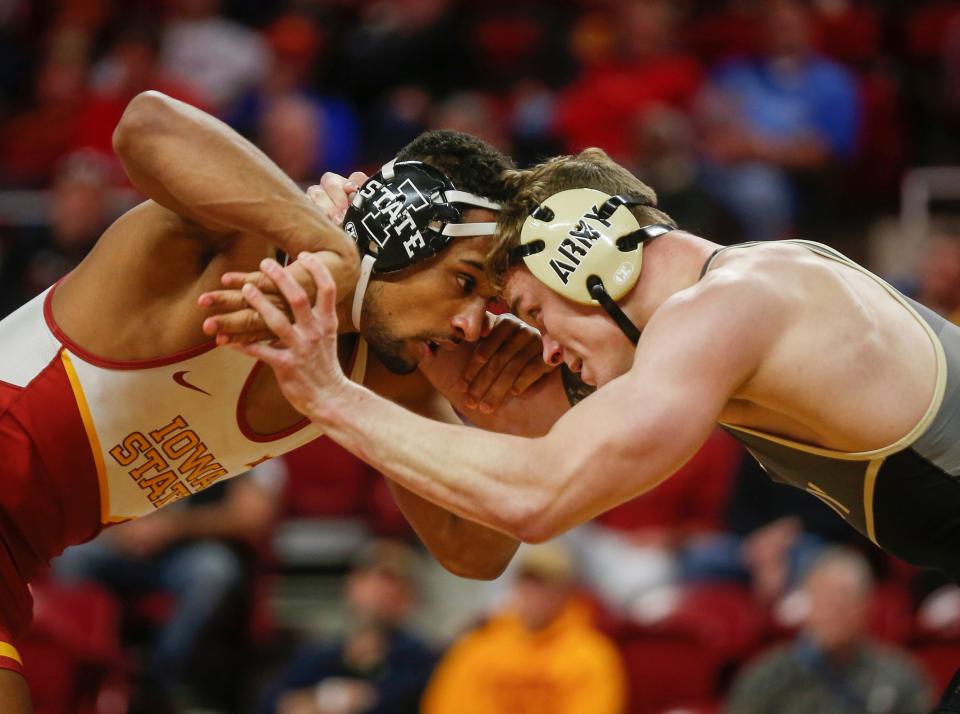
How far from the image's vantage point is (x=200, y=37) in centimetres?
1085

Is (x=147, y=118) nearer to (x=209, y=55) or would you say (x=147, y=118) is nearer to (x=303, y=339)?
(x=303, y=339)

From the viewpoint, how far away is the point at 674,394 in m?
3.29

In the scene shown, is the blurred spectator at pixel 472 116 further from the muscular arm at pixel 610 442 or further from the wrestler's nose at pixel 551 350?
the muscular arm at pixel 610 442

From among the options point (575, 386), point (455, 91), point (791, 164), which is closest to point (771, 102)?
point (791, 164)

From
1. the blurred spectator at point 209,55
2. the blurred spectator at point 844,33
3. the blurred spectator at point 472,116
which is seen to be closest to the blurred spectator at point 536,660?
the blurred spectator at point 472,116

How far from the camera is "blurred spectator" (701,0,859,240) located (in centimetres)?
912

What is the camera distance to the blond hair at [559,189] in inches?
156

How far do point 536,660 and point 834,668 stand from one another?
1293mm

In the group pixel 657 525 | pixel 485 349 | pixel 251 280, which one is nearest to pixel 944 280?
pixel 657 525

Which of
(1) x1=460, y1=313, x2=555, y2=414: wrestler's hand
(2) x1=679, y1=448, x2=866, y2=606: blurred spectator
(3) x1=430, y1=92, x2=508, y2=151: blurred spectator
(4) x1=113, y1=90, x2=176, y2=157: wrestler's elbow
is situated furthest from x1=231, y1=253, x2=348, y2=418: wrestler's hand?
(3) x1=430, y1=92, x2=508, y2=151: blurred spectator

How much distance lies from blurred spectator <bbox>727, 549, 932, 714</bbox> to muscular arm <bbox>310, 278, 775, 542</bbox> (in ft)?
11.1

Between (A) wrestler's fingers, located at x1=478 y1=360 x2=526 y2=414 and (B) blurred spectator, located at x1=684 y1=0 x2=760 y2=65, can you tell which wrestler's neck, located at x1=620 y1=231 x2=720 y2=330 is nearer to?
(A) wrestler's fingers, located at x1=478 y1=360 x2=526 y2=414

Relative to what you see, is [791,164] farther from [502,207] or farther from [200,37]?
[502,207]

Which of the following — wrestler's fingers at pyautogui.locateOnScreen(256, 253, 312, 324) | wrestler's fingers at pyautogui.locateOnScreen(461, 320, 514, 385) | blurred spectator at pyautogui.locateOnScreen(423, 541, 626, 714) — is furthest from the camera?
blurred spectator at pyautogui.locateOnScreen(423, 541, 626, 714)
